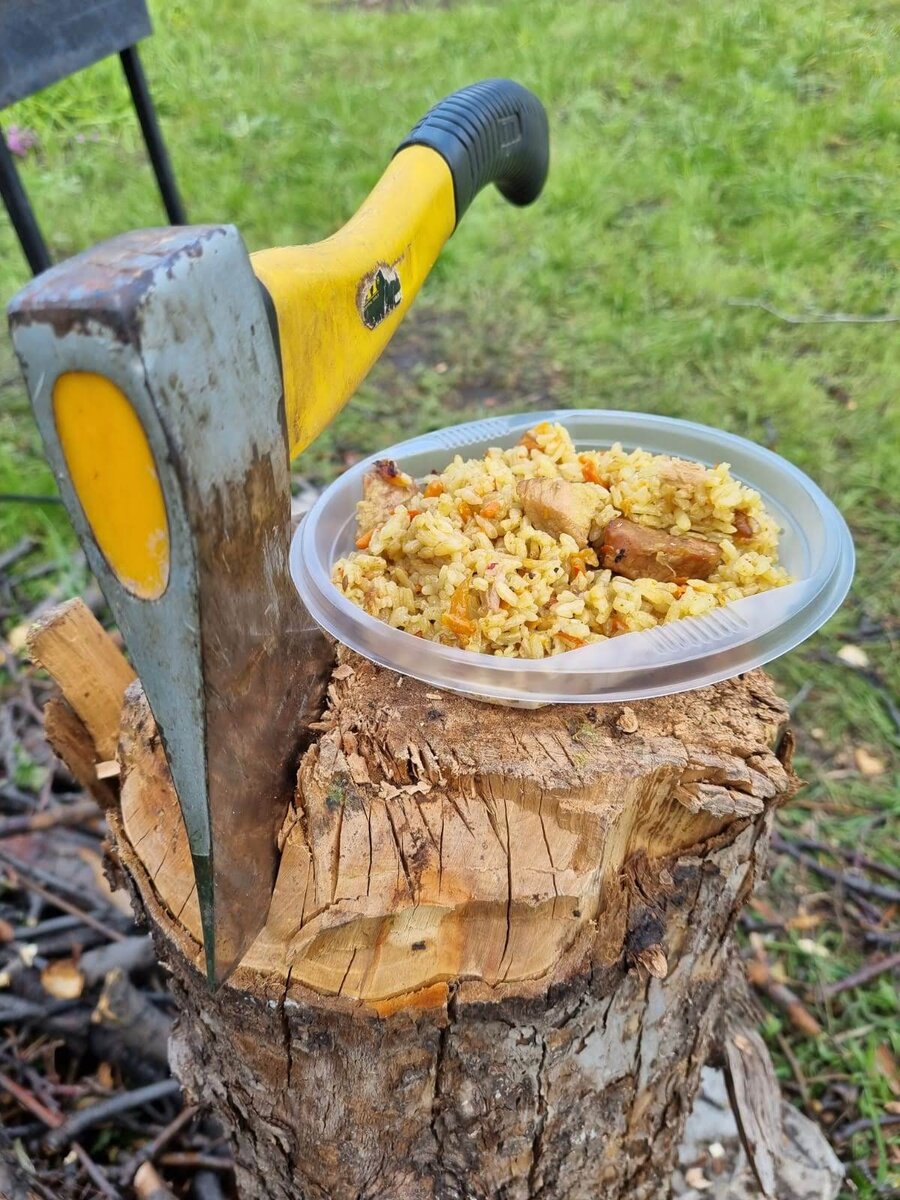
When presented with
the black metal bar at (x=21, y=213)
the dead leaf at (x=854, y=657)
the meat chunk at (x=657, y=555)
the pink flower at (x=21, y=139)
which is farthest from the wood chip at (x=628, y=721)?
the pink flower at (x=21, y=139)

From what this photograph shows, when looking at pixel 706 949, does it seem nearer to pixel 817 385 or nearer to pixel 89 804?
pixel 89 804

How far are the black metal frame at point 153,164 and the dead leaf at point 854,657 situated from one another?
242cm

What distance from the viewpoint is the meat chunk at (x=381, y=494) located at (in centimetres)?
156

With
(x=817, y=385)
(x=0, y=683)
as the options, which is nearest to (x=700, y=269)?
(x=817, y=385)

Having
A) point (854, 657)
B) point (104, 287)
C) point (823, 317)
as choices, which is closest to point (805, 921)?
point (854, 657)

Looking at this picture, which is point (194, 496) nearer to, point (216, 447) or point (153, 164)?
point (216, 447)

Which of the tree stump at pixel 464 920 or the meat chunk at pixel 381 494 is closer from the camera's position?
the tree stump at pixel 464 920

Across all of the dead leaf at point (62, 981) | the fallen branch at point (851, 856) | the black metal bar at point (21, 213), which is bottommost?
the fallen branch at point (851, 856)

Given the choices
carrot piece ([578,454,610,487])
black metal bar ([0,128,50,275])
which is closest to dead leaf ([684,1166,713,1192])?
carrot piece ([578,454,610,487])

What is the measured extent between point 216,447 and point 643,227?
410 cm

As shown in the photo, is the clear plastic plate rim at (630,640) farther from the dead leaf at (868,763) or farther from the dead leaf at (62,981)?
the dead leaf at (868,763)

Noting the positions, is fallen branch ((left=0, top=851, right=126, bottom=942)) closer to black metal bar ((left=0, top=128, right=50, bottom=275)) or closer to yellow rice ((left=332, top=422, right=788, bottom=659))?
yellow rice ((left=332, top=422, right=788, bottom=659))

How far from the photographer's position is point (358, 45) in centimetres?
613

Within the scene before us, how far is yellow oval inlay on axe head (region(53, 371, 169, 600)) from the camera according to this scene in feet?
2.70
